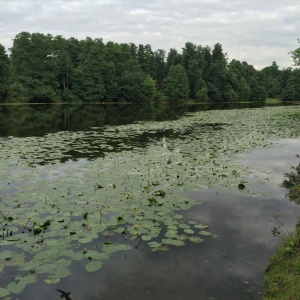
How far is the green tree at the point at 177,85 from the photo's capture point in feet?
291

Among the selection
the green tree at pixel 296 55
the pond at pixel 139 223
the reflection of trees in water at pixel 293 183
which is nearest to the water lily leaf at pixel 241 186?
the pond at pixel 139 223

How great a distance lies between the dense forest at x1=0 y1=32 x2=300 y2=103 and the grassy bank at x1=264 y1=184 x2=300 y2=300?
42.0 meters

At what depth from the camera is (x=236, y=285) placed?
209 inches

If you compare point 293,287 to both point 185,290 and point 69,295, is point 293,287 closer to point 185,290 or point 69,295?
point 185,290

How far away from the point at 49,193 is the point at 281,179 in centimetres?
853

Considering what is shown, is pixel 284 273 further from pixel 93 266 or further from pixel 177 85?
pixel 177 85

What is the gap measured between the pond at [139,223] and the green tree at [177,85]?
7603 cm

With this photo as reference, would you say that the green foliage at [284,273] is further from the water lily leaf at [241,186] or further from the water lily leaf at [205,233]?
the water lily leaf at [241,186]

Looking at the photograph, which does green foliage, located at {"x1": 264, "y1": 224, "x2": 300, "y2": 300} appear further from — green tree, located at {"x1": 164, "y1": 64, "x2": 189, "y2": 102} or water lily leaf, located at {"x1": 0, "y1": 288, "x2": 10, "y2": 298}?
green tree, located at {"x1": 164, "y1": 64, "x2": 189, "y2": 102}

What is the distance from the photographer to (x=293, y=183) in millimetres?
11047

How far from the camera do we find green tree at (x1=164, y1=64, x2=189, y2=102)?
88.7 m

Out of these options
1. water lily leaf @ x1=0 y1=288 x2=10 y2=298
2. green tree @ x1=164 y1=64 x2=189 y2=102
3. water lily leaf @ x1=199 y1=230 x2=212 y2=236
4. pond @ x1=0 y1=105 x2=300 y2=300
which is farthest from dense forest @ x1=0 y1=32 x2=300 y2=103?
water lily leaf @ x1=0 y1=288 x2=10 y2=298

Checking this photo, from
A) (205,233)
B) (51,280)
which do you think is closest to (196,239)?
(205,233)

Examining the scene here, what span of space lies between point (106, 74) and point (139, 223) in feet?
250
